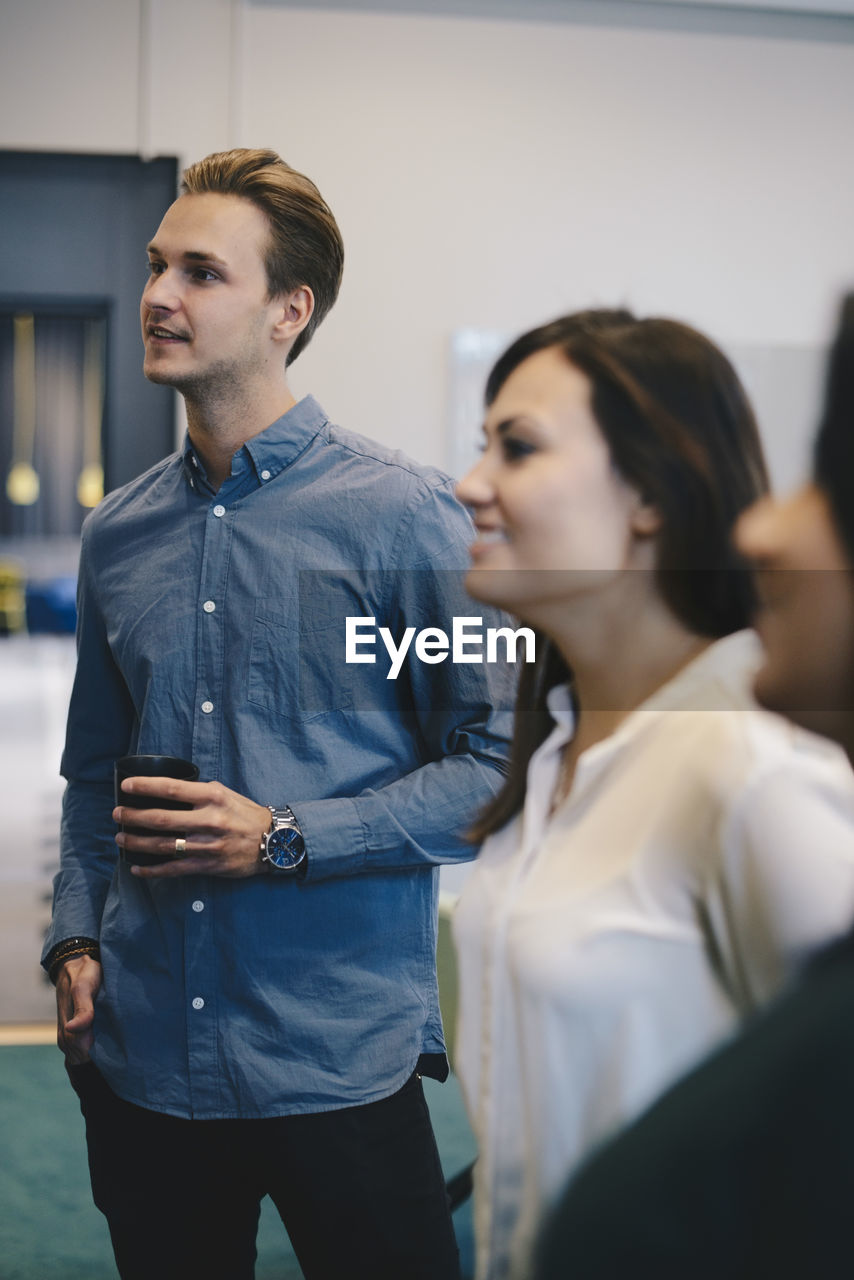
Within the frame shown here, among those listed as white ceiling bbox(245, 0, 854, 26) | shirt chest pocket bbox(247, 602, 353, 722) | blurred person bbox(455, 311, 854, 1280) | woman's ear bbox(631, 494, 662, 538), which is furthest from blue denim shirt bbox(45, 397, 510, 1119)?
white ceiling bbox(245, 0, 854, 26)

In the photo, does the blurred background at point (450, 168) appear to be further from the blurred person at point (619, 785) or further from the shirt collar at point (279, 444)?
the blurred person at point (619, 785)

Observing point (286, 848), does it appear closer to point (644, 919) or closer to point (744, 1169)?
point (644, 919)

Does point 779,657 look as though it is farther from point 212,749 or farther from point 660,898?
point 212,749

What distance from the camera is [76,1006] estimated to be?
1.43 m

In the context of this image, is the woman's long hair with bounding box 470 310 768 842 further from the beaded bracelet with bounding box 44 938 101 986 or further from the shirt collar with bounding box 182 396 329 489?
the beaded bracelet with bounding box 44 938 101 986

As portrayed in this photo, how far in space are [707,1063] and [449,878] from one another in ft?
8.78

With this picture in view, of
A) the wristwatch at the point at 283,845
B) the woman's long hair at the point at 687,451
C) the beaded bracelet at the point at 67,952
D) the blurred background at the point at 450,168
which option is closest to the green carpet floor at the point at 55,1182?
the blurred background at the point at 450,168

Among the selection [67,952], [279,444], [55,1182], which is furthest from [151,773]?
[55,1182]

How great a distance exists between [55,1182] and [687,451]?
2389mm

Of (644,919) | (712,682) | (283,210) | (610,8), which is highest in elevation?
(610,8)

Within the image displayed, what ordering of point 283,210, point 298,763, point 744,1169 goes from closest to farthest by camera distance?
point 744,1169
point 298,763
point 283,210

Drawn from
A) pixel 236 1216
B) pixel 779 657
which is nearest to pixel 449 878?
pixel 236 1216

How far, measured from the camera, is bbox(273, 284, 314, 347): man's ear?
60.8 inches

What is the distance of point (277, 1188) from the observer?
1.35 metres
